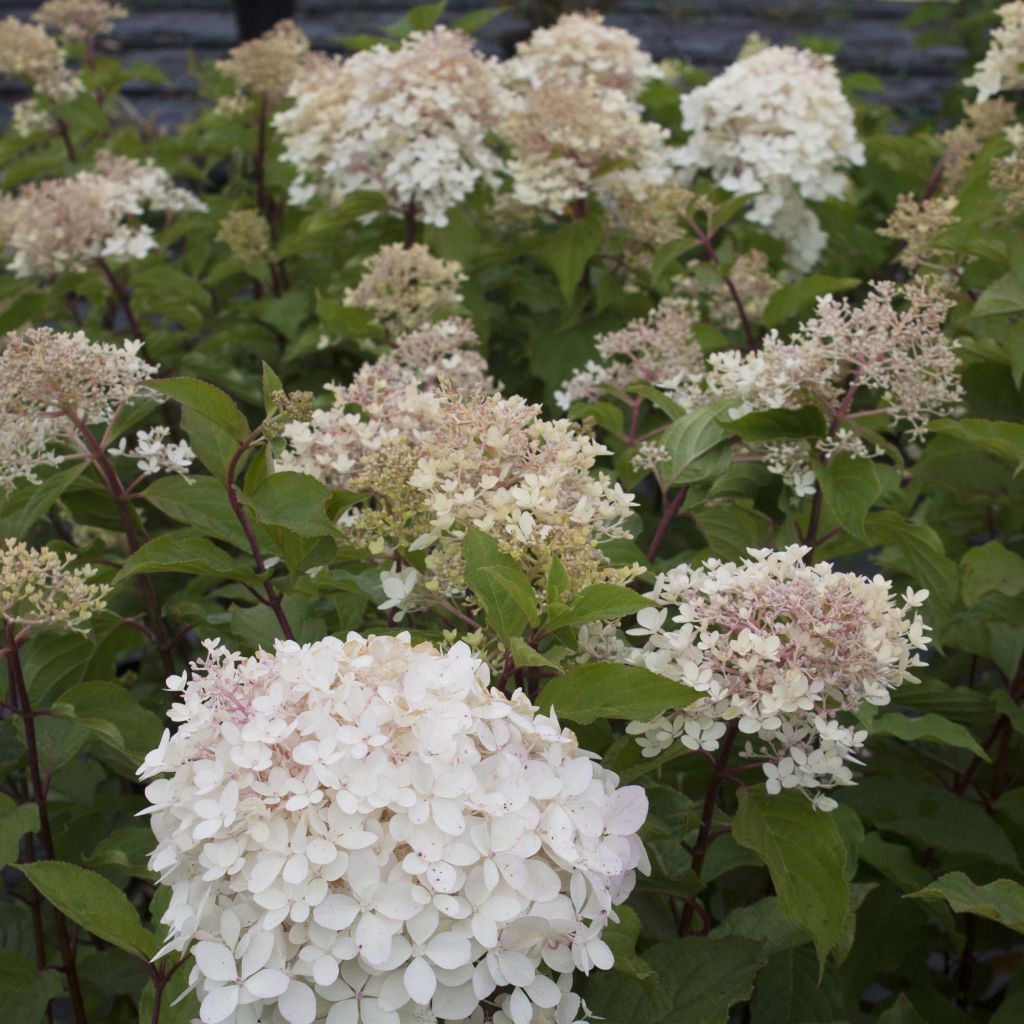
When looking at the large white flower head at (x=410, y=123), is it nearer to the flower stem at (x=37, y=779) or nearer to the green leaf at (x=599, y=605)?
the flower stem at (x=37, y=779)

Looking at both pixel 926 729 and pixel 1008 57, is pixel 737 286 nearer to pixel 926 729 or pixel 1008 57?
pixel 1008 57

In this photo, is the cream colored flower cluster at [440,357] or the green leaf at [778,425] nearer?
the green leaf at [778,425]

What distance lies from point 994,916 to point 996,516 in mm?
1605

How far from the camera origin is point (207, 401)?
1.56 m

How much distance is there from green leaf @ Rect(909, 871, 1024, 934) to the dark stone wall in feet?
18.2

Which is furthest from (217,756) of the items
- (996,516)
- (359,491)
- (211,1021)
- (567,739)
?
(996,516)

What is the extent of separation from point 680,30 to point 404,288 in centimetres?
528

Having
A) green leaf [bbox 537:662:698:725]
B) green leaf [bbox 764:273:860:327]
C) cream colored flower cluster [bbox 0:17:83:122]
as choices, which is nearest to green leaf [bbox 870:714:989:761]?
green leaf [bbox 537:662:698:725]

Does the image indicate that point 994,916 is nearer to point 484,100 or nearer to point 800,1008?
point 800,1008

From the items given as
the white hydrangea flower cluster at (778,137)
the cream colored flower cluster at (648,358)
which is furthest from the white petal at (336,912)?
the white hydrangea flower cluster at (778,137)

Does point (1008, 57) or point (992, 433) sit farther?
point (1008, 57)

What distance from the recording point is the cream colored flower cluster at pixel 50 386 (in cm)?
175

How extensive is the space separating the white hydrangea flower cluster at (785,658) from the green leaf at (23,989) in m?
0.92

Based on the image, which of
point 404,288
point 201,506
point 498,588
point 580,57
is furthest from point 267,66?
point 498,588
